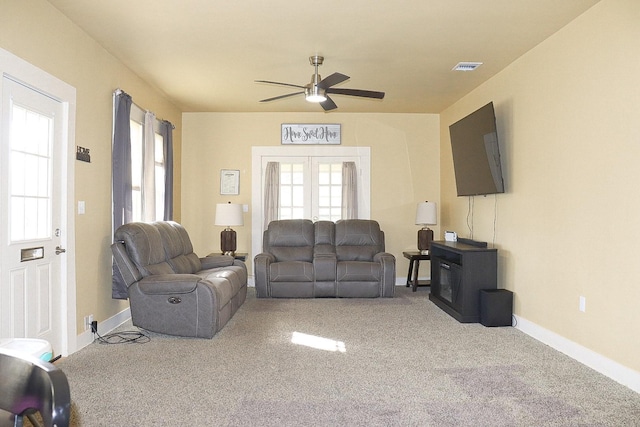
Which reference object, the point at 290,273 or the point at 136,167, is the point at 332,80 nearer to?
the point at 136,167

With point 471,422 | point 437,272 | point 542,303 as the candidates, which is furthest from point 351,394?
point 437,272

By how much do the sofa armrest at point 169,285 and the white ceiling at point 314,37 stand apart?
214 centimetres

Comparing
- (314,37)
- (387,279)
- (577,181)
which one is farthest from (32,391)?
(387,279)

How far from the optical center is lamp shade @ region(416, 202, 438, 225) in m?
6.66

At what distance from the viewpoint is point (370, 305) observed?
5609mm

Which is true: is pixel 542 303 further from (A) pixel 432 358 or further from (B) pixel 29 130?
(B) pixel 29 130

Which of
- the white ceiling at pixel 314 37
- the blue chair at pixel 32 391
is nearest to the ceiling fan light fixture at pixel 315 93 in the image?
the white ceiling at pixel 314 37

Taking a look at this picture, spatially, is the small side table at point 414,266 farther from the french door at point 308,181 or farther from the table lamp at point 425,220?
the french door at point 308,181

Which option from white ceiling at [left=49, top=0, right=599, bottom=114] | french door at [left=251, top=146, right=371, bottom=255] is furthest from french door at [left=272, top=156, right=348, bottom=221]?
white ceiling at [left=49, top=0, right=599, bottom=114]

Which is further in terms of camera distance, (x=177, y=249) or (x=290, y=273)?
(x=290, y=273)

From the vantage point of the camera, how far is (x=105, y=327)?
14.3 feet

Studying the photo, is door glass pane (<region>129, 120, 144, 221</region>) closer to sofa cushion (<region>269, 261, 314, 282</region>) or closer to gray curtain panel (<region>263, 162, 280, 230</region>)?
sofa cushion (<region>269, 261, 314, 282</region>)

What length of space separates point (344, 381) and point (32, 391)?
7.95ft

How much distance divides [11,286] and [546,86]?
450 centimetres
